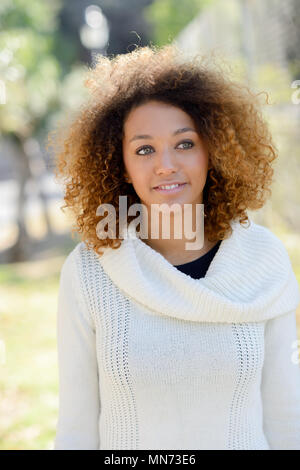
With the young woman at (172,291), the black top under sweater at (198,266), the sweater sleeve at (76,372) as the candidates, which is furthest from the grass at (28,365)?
the black top under sweater at (198,266)

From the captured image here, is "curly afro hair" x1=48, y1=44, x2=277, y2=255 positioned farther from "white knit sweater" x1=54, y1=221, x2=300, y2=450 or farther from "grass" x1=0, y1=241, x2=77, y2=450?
"grass" x1=0, y1=241, x2=77, y2=450

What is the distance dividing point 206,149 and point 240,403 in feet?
2.44

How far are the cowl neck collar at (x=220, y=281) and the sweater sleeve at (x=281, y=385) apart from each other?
0.21ft

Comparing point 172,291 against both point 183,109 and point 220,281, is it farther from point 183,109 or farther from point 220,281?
point 183,109

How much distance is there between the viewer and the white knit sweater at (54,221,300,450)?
5.17ft

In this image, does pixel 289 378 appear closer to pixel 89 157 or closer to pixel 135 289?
pixel 135 289

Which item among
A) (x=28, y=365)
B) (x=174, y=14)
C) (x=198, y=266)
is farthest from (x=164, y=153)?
(x=174, y=14)

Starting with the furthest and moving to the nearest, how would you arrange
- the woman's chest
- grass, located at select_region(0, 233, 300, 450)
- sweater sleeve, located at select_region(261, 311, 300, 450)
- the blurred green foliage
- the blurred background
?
the blurred green foliage < the blurred background < grass, located at select_region(0, 233, 300, 450) < sweater sleeve, located at select_region(261, 311, 300, 450) < the woman's chest

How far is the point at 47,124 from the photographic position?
9.81 meters

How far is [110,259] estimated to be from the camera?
170cm

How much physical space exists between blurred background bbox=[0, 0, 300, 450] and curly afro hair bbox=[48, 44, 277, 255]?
0.23m

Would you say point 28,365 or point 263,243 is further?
point 28,365

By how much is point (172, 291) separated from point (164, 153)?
1.27 ft

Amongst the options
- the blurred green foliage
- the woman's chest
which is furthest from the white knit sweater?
the blurred green foliage
